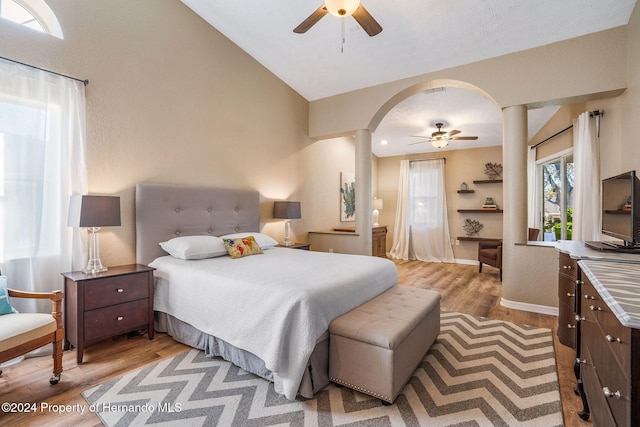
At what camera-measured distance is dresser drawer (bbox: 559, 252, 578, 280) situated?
6.72 ft

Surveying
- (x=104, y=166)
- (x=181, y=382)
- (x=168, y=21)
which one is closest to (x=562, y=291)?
(x=181, y=382)

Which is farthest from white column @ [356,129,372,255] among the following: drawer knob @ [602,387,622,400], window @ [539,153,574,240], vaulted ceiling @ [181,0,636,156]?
drawer knob @ [602,387,622,400]

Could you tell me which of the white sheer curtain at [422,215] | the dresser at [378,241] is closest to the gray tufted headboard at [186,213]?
the dresser at [378,241]

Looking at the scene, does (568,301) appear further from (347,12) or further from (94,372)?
(94,372)

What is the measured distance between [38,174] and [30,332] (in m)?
1.27

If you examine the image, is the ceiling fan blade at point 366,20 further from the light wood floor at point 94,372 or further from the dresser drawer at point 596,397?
the light wood floor at point 94,372

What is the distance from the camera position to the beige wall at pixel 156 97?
2.64m

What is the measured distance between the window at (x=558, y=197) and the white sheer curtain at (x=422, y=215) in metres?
1.90

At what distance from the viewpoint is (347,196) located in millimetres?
6309

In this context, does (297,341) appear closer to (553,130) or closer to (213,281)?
(213,281)

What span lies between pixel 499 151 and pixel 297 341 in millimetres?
6178

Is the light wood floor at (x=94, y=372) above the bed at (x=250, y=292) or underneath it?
underneath

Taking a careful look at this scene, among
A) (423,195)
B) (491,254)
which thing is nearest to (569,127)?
(491,254)

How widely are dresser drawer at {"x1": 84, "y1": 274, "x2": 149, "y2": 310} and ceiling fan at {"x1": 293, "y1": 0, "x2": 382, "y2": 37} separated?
8.52ft
